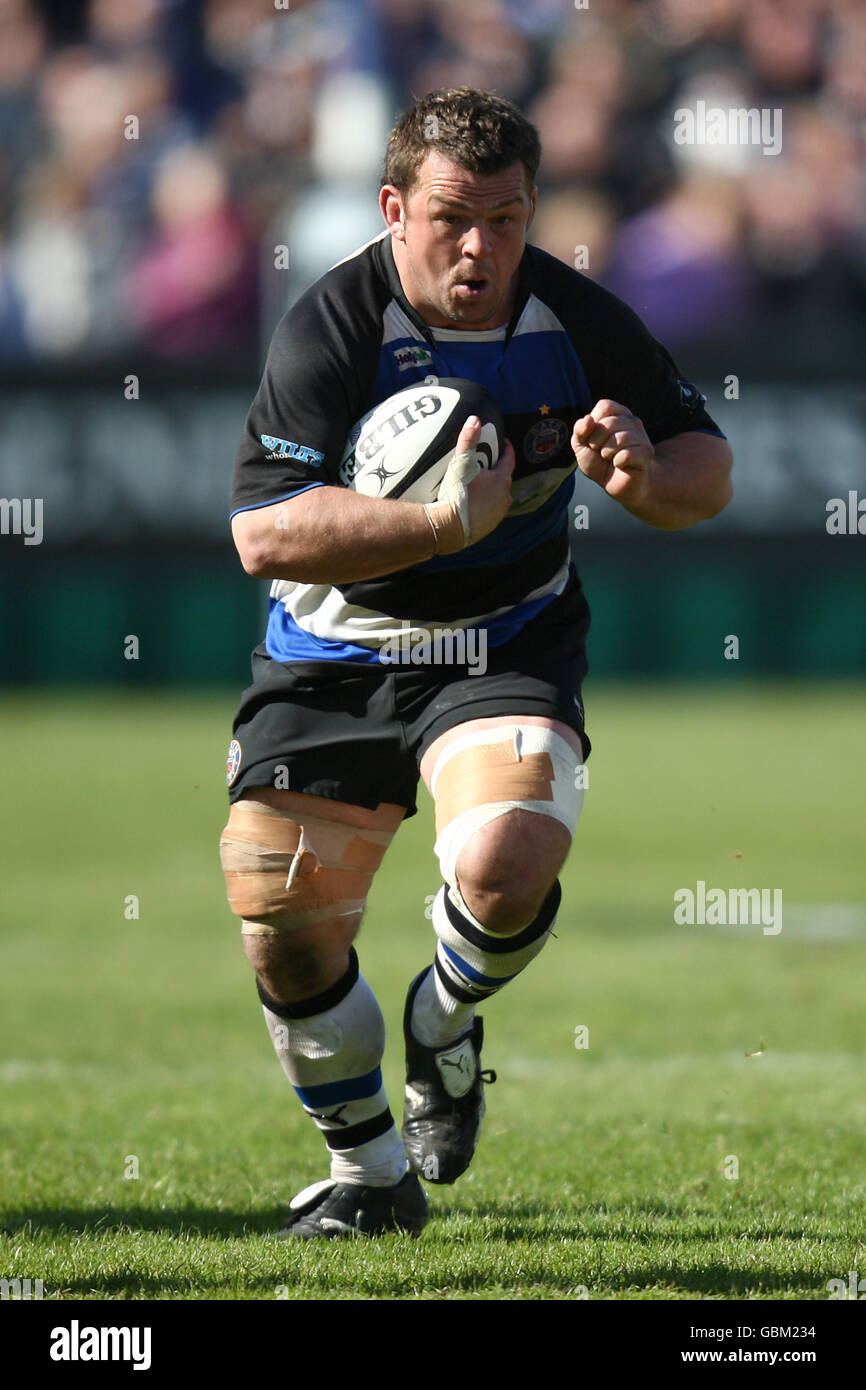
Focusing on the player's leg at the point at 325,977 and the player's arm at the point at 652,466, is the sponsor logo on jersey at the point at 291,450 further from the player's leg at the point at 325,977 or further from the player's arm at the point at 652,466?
the player's leg at the point at 325,977

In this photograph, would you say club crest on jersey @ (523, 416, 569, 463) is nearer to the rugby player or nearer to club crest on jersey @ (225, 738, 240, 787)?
the rugby player

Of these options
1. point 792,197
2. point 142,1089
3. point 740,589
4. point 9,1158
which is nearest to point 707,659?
point 740,589

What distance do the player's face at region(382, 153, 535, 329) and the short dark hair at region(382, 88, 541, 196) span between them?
23mm

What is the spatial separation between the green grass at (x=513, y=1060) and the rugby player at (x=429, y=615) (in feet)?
1.40

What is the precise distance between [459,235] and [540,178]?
1360 centimetres

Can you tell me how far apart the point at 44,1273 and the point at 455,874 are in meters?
1.16

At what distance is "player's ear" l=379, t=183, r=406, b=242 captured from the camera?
4.16 metres

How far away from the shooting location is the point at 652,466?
4195 mm

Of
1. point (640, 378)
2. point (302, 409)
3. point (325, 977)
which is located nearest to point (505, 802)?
point (325, 977)

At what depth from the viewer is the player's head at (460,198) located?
13.1 feet

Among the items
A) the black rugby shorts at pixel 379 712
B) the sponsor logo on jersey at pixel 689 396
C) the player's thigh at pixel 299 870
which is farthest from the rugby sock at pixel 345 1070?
the sponsor logo on jersey at pixel 689 396

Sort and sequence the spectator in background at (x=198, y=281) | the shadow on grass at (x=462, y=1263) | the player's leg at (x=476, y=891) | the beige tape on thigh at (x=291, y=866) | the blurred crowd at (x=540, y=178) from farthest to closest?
the spectator in background at (x=198, y=281), the blurred crowd at (x=540, y=178), the beige tape on thigh at (x=291, y=866), the player's leg at (x=476, y=891), the shadow on grass at (x=462, y=1263)

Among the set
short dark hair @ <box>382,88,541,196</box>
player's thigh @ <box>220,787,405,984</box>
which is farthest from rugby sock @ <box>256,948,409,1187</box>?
short dark hair @ <box>382,88,541,196</box>

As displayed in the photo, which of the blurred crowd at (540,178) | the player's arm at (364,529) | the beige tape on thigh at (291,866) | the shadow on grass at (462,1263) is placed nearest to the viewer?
the shadow on grass at (462,1263)
